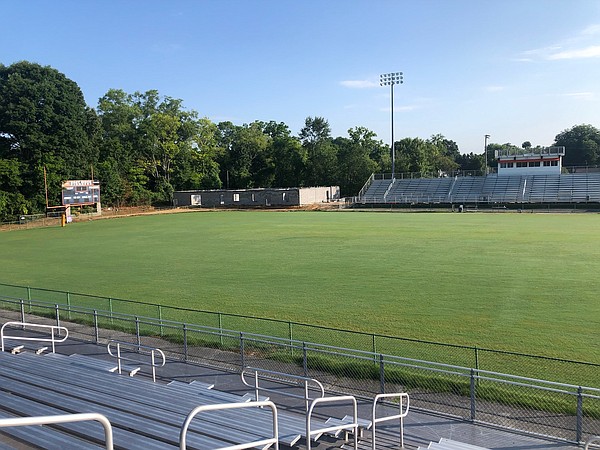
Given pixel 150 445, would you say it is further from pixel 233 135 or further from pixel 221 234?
pixel 233 135

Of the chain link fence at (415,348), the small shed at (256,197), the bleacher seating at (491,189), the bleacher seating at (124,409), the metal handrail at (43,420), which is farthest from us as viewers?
the small shed at (256,197)

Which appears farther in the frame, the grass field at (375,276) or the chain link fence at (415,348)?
the grass field at (375,276)

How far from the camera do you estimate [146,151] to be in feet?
339

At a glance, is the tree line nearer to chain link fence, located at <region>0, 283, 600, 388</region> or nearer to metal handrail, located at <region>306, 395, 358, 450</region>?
chain link fence, located at <region>0, 283, 600, 388</region>

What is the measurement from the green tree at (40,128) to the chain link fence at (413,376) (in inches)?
2466

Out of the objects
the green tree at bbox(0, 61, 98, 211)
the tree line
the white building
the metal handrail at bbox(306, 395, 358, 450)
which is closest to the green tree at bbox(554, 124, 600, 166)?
the tree line

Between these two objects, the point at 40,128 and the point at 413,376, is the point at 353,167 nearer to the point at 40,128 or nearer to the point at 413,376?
the point at 40,128

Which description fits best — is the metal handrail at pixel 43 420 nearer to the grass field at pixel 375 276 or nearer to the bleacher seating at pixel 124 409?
the bleacher seating at pixel 124 409

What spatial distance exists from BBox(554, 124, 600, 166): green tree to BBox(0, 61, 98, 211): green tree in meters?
123

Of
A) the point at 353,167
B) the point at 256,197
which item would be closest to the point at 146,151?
the point at 256,197

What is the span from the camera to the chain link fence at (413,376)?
31.7 ft

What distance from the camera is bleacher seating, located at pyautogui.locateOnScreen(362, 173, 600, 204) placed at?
75.9 metres

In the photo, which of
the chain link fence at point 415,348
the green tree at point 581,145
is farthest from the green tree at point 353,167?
the chain link fence at point 415,348

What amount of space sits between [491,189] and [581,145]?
7190 centimetres
